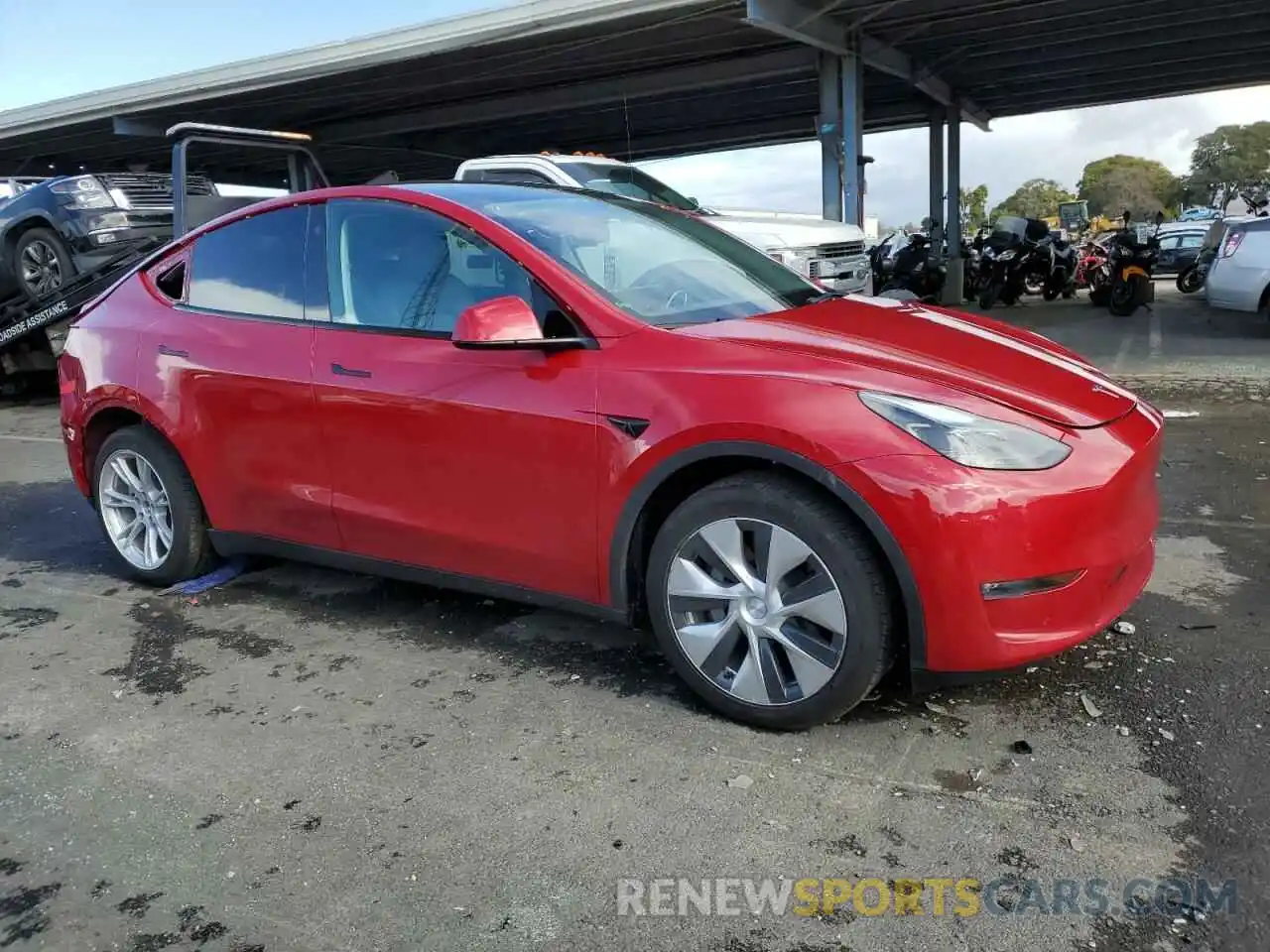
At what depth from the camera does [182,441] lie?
4.15 metres

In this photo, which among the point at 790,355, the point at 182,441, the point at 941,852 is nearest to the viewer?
the point at 941,852

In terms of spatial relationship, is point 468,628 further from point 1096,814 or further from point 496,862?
point 1096,814

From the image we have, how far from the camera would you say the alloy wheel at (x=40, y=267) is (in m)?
10.3

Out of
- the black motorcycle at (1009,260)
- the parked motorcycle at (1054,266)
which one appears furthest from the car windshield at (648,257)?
the parked motorcycle at (1054,266)

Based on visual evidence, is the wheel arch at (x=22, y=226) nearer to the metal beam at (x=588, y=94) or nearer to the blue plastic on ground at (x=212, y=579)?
the blue plastic on ground at (x=212, y=579)

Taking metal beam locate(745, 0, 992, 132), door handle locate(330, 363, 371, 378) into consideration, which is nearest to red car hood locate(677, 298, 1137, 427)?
door handle locate(330, 363, 371, 378)

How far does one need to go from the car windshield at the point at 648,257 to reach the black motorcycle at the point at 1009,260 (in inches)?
550

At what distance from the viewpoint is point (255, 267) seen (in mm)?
4012

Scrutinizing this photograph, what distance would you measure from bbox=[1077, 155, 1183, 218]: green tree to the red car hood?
84.7 meters

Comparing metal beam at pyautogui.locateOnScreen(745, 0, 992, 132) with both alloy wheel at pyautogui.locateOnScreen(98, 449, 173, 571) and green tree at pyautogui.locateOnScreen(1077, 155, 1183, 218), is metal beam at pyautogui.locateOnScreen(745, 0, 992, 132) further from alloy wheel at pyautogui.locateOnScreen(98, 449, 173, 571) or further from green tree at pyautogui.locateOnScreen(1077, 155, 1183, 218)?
green tree at pyautogui.locateOnScreen(1077, 155, 1183, 218)

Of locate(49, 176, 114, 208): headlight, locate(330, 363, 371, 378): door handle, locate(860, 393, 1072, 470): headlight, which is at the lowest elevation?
locate(860, 393, 1072, 470): headlight

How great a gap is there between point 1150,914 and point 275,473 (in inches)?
126

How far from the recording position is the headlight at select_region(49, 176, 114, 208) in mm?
10047

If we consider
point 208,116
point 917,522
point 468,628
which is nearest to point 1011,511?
point 917,522
